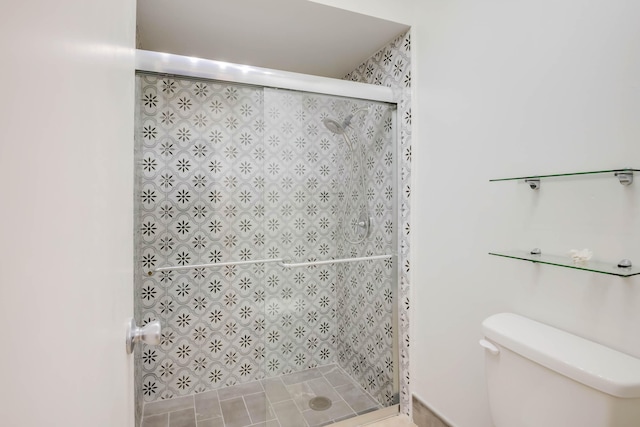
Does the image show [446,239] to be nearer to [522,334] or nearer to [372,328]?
[522,334]

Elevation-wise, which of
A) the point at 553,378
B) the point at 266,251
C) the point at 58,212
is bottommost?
the point at 553,378

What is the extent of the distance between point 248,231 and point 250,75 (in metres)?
0.91

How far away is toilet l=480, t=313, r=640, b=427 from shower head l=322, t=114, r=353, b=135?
1.17m

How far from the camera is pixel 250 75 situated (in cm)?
151

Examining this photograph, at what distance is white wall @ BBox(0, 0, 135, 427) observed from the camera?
0.74 ft

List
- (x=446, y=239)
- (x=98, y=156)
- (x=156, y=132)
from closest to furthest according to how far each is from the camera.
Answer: (x=98, y=156) < (x=446, y=239) < (x=156, y=132)

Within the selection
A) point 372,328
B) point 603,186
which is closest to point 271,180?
point 372,328

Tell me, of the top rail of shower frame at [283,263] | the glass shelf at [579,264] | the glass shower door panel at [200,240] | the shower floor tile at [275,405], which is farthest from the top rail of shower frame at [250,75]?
the shower floor tile at [275,405]

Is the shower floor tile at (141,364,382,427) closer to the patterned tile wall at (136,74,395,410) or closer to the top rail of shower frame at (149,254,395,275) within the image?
the patterned tile wall at (136,74,395,410)

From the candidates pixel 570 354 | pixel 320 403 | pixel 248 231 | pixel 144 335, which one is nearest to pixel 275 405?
pixel 320 403

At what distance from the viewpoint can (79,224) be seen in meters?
0.37

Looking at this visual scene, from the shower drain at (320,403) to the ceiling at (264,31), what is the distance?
2.10 metres

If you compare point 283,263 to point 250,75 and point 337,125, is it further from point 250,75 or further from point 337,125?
point 250,75

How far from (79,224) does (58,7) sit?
0.74 feet
